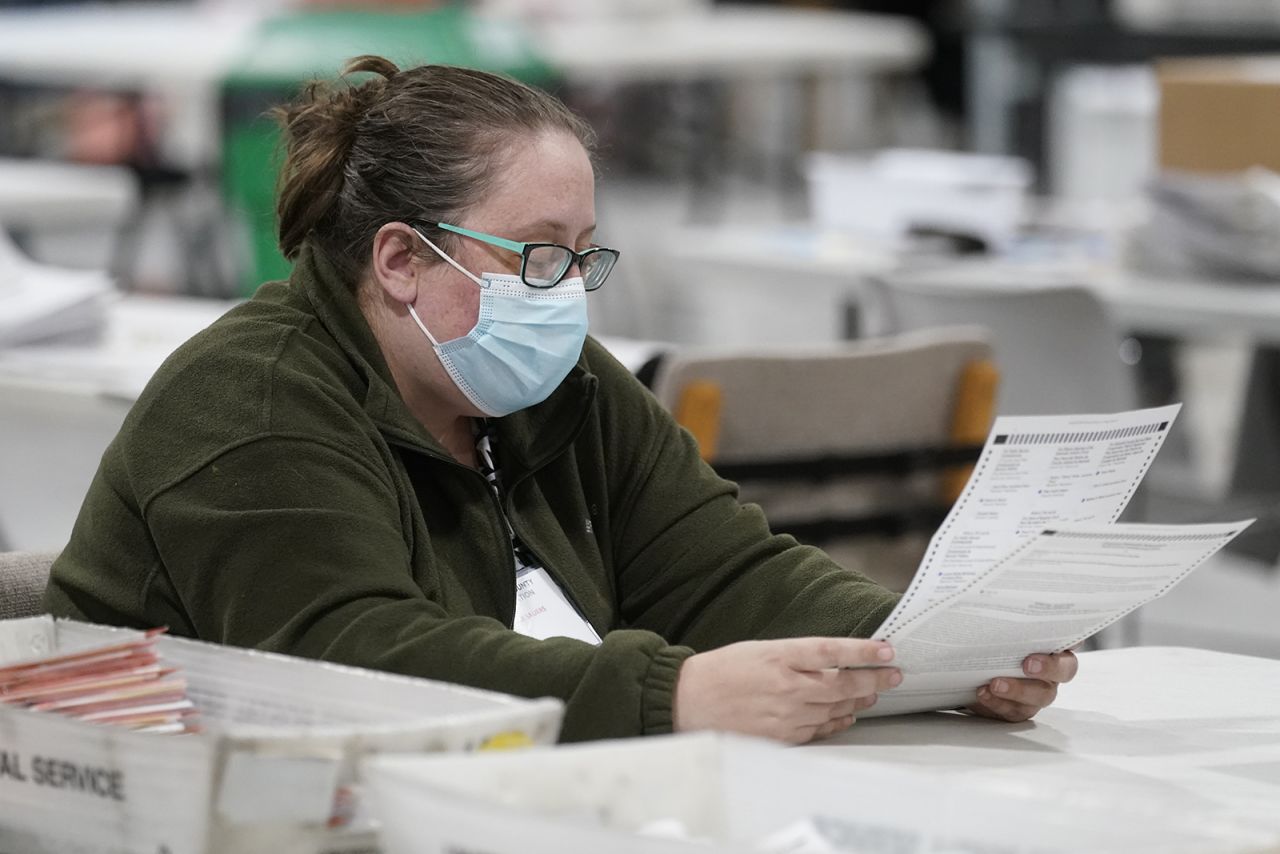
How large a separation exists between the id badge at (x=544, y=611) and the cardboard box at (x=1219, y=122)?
2.81m

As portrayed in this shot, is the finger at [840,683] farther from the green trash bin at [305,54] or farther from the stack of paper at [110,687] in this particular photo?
the green trash bin at [305,54]

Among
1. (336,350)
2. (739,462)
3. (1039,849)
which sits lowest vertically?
(739,462)

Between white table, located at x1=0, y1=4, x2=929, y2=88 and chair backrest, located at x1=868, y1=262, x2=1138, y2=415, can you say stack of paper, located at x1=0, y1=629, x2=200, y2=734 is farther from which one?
white table, located at x1=0, y1=4, x2=929, y2=88

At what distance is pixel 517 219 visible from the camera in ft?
5.20

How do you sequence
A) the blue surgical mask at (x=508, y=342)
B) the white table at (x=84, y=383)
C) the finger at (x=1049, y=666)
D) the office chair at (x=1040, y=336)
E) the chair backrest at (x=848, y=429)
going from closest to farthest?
the finger at (x=1049, y=666) → the blue surgical mask at (x=508, y=342) → the chair backrest at (x=848, y=429) → the white table at (x=84, y=383) → the office chair at (x=1040, y=336)

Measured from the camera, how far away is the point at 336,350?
1536 millimetres

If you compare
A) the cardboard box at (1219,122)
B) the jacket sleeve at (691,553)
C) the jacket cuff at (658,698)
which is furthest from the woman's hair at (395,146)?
the cardboard box at (1219,122)

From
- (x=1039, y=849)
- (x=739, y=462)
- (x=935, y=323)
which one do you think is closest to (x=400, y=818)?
(x=1039, y=849)

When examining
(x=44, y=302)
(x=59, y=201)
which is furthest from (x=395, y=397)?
(x=59, y=201)

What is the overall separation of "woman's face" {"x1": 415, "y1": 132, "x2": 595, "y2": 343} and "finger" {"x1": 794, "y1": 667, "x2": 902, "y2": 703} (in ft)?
1.63

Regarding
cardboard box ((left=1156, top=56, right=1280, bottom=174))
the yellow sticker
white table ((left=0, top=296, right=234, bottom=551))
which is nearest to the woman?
the yellow sticker

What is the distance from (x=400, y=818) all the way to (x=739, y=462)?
1.74 m

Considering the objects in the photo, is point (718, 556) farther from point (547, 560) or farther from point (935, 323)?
point (935, 323)

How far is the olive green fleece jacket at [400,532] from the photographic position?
1317mm
